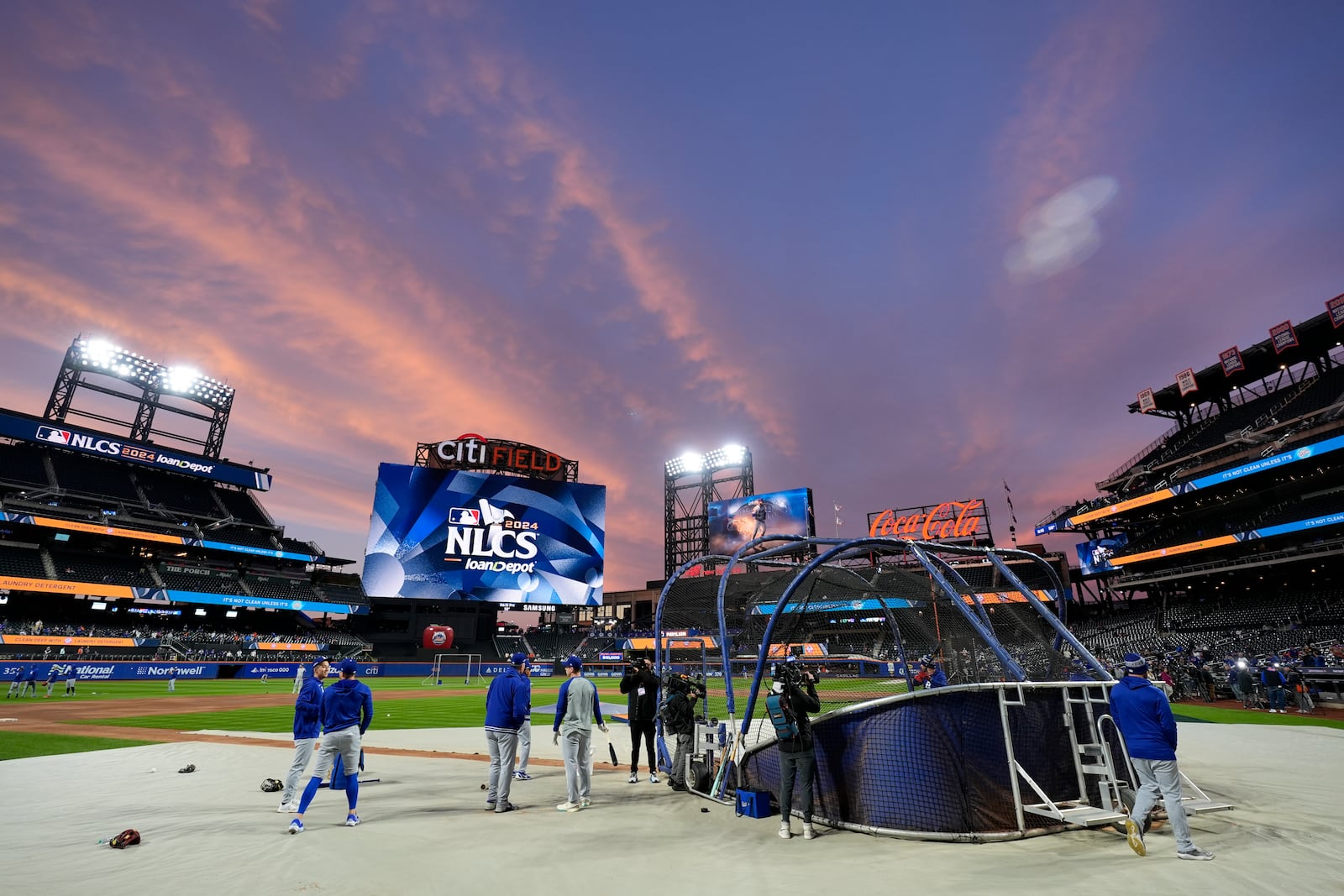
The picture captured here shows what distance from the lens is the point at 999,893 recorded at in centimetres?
505

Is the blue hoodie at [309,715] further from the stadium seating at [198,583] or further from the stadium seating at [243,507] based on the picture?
the stadium seating at [243,507]

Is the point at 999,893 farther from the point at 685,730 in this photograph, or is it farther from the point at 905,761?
the point at 685,730

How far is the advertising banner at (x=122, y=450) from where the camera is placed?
5609cm

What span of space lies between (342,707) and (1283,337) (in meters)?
65.9

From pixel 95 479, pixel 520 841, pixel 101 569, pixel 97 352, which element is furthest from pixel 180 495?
pixel 520 841

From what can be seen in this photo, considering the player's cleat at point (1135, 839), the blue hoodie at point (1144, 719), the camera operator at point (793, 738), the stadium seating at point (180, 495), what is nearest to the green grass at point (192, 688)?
the stadium seating at point (180, 495)

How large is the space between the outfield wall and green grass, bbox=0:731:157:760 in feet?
33.6

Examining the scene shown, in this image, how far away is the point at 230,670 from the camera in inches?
1711

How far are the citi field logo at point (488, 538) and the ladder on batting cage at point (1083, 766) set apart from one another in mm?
62866

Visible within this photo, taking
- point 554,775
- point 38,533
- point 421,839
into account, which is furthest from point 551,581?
point 421,839

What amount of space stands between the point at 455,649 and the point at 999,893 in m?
70.8

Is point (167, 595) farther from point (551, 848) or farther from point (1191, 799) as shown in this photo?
point (1191, 799)

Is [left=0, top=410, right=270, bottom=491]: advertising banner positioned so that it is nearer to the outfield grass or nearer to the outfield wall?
the outfield wall

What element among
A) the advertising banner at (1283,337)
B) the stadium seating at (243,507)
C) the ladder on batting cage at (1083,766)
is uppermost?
the advertising banner at (1283,337)
